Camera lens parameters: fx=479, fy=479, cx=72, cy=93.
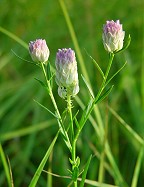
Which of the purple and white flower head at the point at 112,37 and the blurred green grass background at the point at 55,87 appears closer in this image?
the purple and white flower head at the point at 112,37

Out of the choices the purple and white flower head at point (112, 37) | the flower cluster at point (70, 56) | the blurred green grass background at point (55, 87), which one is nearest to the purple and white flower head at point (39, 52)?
the flower cluster at point (70, 56)


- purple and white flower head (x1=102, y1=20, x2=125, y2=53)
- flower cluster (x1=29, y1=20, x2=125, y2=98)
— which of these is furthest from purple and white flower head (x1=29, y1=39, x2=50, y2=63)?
purple and white flower head (x1=102, y1=20, x2=125, y2=53)

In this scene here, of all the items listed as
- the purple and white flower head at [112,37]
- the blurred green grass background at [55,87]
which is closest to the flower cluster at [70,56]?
the purple and white flower head at [112,37]

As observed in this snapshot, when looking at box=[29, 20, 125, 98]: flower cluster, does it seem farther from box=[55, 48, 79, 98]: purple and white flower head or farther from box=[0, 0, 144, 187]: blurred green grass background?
box=[0, 0, 144, 187]: blurred green grass background

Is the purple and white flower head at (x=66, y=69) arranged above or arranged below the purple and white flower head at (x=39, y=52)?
below

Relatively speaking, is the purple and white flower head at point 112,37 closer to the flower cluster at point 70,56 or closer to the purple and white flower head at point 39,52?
the flower cluster at point 70,56

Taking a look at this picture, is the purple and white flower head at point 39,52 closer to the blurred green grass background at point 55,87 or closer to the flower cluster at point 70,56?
the flower cluster at point 70,56

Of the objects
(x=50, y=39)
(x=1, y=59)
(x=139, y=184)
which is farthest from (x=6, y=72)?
(x=139, y=184)
